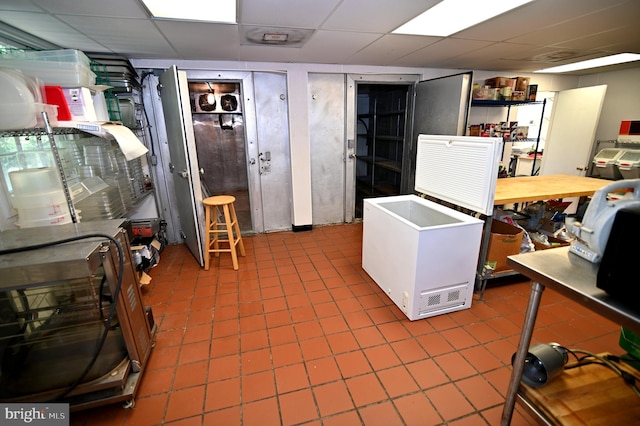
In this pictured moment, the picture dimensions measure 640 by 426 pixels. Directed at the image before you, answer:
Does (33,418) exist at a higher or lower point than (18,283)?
lower

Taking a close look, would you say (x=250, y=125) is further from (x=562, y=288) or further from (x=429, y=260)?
(x=562, y=288)

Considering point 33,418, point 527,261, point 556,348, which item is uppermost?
point 527,261

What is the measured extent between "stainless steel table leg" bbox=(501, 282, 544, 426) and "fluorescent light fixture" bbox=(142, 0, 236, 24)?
7.51 ft

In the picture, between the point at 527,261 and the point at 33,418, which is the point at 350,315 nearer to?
the point at 527,261

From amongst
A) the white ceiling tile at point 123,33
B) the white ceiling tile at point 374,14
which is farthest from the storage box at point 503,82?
the white ceiling tile at point 123,33

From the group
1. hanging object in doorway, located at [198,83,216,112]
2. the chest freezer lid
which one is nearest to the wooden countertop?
the chest freezer lid

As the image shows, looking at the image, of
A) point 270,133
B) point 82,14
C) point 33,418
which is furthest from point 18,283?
point 270,133

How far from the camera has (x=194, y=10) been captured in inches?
76.8

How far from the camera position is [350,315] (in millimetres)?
2234

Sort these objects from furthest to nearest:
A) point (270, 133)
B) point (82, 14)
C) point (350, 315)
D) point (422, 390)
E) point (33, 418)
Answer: point (270, 133), point (350, 315), point (82, 14), point (422, 390), point (33, 418)

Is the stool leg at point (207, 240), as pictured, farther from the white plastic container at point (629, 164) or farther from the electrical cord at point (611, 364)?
the white plastic container at point (629, 164)

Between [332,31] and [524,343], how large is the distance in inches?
98.0

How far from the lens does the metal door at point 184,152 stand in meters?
2.58

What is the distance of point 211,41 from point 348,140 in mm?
2094
